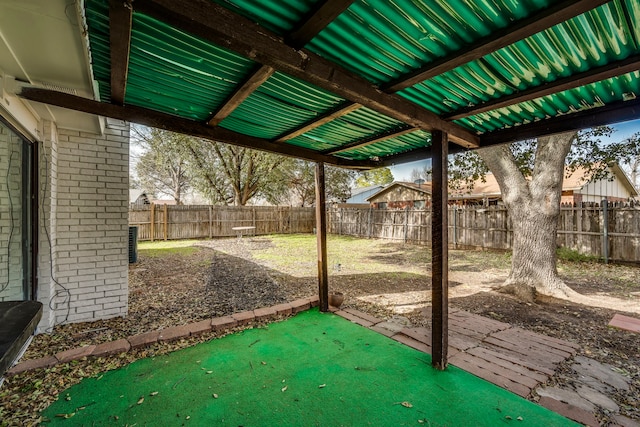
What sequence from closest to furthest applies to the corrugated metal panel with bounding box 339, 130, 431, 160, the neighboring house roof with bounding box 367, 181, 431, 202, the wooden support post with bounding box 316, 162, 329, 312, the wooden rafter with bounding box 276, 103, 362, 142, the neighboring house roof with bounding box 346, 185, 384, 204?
the wooden rafter with bounding box 276, 103, 362, 142 < the corrugated metal panel with bounding box 339, 130, 431, 160 < the wooden support post with bounding box 316, 162, 329, 312 < the neighboring house roof with bounding box 367, 181, 431, 202 < the neighboring house roof with bounding box 346, 185, 384, 204

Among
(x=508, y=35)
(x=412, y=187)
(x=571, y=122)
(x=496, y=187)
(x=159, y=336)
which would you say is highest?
(x=412, y=187)

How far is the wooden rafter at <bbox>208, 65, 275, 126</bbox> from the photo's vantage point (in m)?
1.69

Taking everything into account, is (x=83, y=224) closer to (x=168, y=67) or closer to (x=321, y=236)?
(x=168, y=67)

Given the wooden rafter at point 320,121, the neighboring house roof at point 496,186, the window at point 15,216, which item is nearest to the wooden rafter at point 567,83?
the wooden rafter at point 320,121

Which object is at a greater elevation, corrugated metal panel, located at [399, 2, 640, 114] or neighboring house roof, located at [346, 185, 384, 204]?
neighboring house roof, located at [346, 185, 384, 204]

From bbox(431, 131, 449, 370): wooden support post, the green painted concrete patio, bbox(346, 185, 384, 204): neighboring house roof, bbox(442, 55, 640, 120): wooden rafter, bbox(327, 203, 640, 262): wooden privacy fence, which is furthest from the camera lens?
bbox(346, 185, 384, 204): neighboring house roof

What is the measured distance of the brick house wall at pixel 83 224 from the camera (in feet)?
10.1

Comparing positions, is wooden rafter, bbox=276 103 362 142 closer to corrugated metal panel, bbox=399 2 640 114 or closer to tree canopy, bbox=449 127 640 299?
corrugated metal panel, bbox=399 2 640 114

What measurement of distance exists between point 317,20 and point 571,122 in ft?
7.35

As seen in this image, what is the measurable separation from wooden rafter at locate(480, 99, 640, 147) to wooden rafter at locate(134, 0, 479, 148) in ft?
4.15

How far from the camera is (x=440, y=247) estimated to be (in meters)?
2.39

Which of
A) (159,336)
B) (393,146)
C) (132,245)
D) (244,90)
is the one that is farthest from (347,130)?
(132,245)

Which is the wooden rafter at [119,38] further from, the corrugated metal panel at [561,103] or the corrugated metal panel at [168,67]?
the corrugated metal panel at [561,103]

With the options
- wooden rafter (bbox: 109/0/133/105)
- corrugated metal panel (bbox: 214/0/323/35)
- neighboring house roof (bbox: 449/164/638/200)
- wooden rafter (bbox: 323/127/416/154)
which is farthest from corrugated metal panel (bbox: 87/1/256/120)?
neighboring house roof (bbox: 449/164/638/200)
